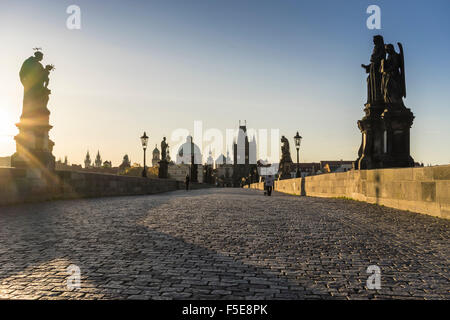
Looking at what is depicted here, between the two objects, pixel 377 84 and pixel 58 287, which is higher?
pixel 377 84

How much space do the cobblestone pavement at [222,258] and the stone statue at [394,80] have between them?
311 inches

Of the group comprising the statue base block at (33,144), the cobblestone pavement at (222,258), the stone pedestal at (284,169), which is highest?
the statue base block at (33,144)

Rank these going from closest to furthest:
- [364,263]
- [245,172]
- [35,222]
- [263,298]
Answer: [263,298]
[364,263]
[35,222]
[245,172]

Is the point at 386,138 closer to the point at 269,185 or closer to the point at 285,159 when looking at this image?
the point at 269,185

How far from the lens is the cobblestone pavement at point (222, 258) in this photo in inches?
120

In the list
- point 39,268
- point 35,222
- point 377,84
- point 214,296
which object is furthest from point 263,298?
point 377,84

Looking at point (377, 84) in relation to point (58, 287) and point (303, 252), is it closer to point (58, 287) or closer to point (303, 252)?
point (303, 252)

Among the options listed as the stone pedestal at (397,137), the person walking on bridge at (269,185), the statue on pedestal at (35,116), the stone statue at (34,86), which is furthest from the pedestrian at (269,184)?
the stone statue at (34,86)

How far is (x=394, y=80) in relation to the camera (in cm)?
1417

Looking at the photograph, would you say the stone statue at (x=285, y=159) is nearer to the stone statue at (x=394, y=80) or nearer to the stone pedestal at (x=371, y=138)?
the stone pedestal at (x=371, y=138)

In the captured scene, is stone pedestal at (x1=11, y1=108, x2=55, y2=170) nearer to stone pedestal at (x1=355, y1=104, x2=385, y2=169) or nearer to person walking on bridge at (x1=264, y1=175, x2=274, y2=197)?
stone pedestal at (x1=355, y1=104, x2=385, y2=169)

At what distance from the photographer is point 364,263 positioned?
13.3 ft
